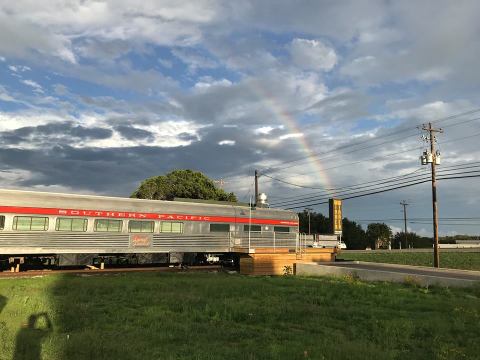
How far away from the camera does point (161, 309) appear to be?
490 inches

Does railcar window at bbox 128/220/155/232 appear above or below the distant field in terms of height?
above

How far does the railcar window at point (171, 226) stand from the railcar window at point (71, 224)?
4.76 metres

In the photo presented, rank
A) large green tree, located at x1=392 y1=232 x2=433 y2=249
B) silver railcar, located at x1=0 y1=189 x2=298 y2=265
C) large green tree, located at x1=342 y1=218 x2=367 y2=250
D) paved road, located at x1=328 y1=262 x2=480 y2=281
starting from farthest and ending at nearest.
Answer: large green tree, located at x1=392 y1=232 x2=433 y2=249 → large green tree, located at x1=342 y1=218 x2=367 y2=250 → silver railcar, located at x1=0 y1=189 x2=298 y2=265 → paved road, located at x1=328 y1=262 x2=480 y2=281

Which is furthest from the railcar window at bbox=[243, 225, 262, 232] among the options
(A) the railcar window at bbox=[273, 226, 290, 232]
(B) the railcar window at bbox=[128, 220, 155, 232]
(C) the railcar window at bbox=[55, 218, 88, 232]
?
(C) the railcar window at bbox=[55, 218, 88, 232]

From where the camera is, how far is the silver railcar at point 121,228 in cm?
2320

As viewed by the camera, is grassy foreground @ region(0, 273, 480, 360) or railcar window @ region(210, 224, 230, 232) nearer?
grassy foreground @ region(0, 273, 480, 360)

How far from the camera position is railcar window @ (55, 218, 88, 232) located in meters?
24.2

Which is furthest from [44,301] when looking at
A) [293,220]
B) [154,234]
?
[293,220]

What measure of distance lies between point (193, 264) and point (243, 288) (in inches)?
524

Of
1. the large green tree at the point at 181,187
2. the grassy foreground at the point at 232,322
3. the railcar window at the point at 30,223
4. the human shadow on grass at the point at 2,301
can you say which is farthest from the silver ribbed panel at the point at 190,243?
the large green tree at the point at 181,187

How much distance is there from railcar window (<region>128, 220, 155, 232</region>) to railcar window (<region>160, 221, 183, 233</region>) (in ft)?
2.21

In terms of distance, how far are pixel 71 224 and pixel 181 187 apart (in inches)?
1621

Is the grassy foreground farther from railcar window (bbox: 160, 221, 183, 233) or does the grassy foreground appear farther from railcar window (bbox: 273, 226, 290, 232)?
railcar window (bbox: 273, 226, 290, 232)

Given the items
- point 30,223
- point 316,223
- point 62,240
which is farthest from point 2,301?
point 316,223
